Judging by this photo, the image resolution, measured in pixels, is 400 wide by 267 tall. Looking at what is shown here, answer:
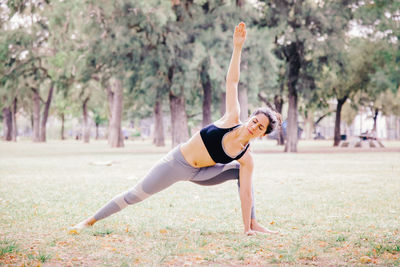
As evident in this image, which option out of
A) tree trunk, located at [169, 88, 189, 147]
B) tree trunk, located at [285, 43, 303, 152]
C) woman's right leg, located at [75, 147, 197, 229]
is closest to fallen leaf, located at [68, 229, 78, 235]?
woman's right leg, located at [75, 147, 197, 229]

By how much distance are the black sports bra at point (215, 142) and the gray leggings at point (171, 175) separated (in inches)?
16.3

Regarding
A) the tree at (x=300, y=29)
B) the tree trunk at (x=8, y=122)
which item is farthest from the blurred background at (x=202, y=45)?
the tree trunk at (x=8, y=122)

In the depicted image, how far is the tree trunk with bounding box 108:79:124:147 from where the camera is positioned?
3916cm

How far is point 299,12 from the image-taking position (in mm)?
29969

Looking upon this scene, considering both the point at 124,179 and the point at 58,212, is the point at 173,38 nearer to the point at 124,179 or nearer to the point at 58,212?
the point at 124,179

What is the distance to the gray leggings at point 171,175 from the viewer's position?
231 inches

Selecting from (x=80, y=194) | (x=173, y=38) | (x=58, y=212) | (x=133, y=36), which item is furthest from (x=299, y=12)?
(x=58, y=212)

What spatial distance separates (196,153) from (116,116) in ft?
114

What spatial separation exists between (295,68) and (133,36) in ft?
34.8

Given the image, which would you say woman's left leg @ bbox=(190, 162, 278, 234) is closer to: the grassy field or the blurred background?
the grassy field

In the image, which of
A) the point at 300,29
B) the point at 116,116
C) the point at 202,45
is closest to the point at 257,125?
the point at 202,45

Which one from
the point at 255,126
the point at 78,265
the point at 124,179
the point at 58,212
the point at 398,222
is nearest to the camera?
the point at 78,265

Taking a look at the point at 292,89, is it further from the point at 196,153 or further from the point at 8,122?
the point at 8,122

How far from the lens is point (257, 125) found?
5.40 meters
